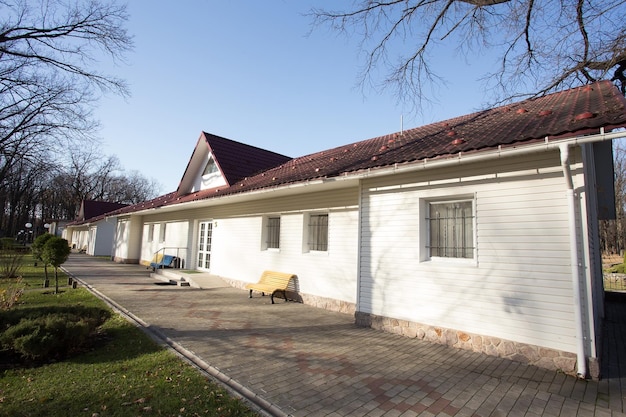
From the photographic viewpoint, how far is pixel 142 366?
461 centimetres

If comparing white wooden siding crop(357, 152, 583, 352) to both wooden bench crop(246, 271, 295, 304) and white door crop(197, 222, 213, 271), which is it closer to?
wooden bench crop(246, 271, 295, 304)

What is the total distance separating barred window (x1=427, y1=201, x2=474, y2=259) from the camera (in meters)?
5.91

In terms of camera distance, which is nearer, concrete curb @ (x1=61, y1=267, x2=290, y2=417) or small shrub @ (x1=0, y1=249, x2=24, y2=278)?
concrete curb @ (x1=61, y1=267, x2=290, y2=417)

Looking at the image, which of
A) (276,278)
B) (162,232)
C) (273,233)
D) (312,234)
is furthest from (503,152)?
(162,232)

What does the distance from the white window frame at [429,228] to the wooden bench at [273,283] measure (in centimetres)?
446

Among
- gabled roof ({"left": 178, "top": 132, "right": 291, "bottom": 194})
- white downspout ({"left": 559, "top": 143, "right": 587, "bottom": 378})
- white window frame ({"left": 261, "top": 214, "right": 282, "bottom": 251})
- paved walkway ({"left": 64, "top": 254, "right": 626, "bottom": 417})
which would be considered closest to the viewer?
paved walkway ({"left": 64, "top": 254, "right": 626, "bottom": 417})

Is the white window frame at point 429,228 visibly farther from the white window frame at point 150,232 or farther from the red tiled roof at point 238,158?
the white window frame at point 150,232

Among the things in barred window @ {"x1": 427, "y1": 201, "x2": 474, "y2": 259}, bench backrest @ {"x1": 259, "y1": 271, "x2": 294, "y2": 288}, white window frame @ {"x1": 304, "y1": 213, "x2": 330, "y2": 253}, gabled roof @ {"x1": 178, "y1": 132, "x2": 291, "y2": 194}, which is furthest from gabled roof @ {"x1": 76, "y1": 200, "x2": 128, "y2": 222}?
barred window @ {"x1": 427, "y1": 201, "x2": 474, "y2": 259}

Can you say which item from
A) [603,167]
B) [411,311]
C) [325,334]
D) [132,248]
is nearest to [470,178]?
[411,311]

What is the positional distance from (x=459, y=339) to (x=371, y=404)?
2.72 metres

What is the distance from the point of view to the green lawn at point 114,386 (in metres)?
3.42

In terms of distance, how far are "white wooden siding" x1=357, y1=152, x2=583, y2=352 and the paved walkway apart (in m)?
0.56

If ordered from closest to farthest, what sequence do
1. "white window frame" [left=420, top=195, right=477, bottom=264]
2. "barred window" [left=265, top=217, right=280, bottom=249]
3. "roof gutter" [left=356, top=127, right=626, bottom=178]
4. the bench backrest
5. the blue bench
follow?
"roof gutter" [left=356, top=127, right=626, bottom=178], "white window frame" [left=420, top=195, right=477, bottom=264], the bench backrest, "barred window" [left=265, top=217, right=280, bottom=249], the blue bench

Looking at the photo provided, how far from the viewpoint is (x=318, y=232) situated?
30.9ft
